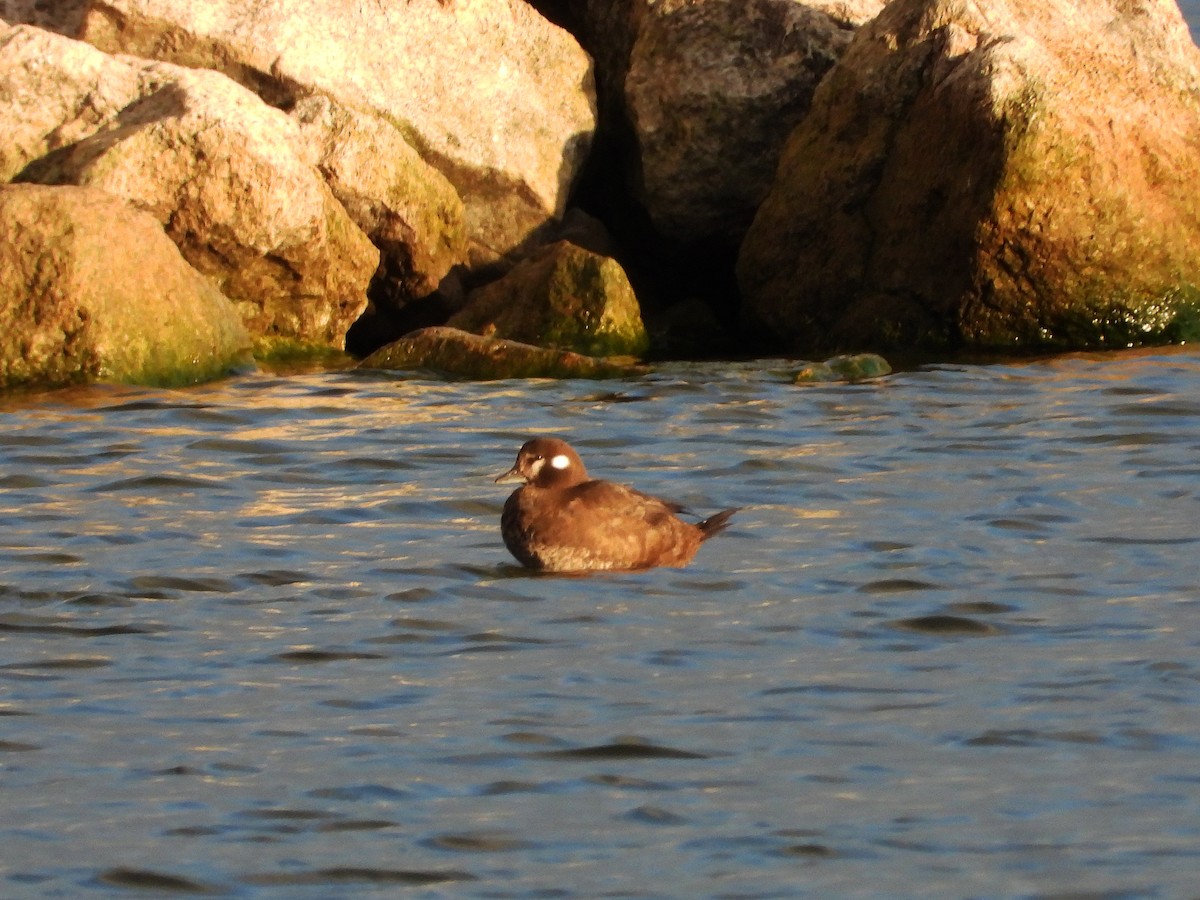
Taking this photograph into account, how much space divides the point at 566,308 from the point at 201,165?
2.56 meters

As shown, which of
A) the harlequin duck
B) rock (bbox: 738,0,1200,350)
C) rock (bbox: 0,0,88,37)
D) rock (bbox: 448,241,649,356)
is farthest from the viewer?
rock (bbox: 0,0,88,37)

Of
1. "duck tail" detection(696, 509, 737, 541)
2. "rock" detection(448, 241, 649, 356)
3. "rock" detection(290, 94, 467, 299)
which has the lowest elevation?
"duck tail" detection(696, 509, 737, 541)

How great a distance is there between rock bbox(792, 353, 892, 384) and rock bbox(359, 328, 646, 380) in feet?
3.37

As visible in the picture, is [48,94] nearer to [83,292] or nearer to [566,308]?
[83,292]

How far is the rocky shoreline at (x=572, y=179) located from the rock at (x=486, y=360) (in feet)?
0.09

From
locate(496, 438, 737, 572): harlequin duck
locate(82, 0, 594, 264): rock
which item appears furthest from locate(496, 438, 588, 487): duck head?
locate(82, 0, 594, 264): rock

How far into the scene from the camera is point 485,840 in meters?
5.29

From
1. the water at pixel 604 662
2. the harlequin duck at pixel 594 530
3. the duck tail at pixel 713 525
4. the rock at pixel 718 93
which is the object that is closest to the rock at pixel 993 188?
the rock at pixel 718 93

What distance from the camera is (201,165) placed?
43.4 ft

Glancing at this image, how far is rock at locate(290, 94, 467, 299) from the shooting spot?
14.1 m

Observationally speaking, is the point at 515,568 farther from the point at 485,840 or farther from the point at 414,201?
the point at 414,201

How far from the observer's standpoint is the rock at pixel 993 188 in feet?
45.3

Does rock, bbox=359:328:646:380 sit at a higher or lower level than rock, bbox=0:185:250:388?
lower

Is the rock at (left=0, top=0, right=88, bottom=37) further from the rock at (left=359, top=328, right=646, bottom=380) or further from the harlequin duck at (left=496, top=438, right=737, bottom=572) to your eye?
the harlequin duck at (left=496, top=438, right=737, bottom=572)
